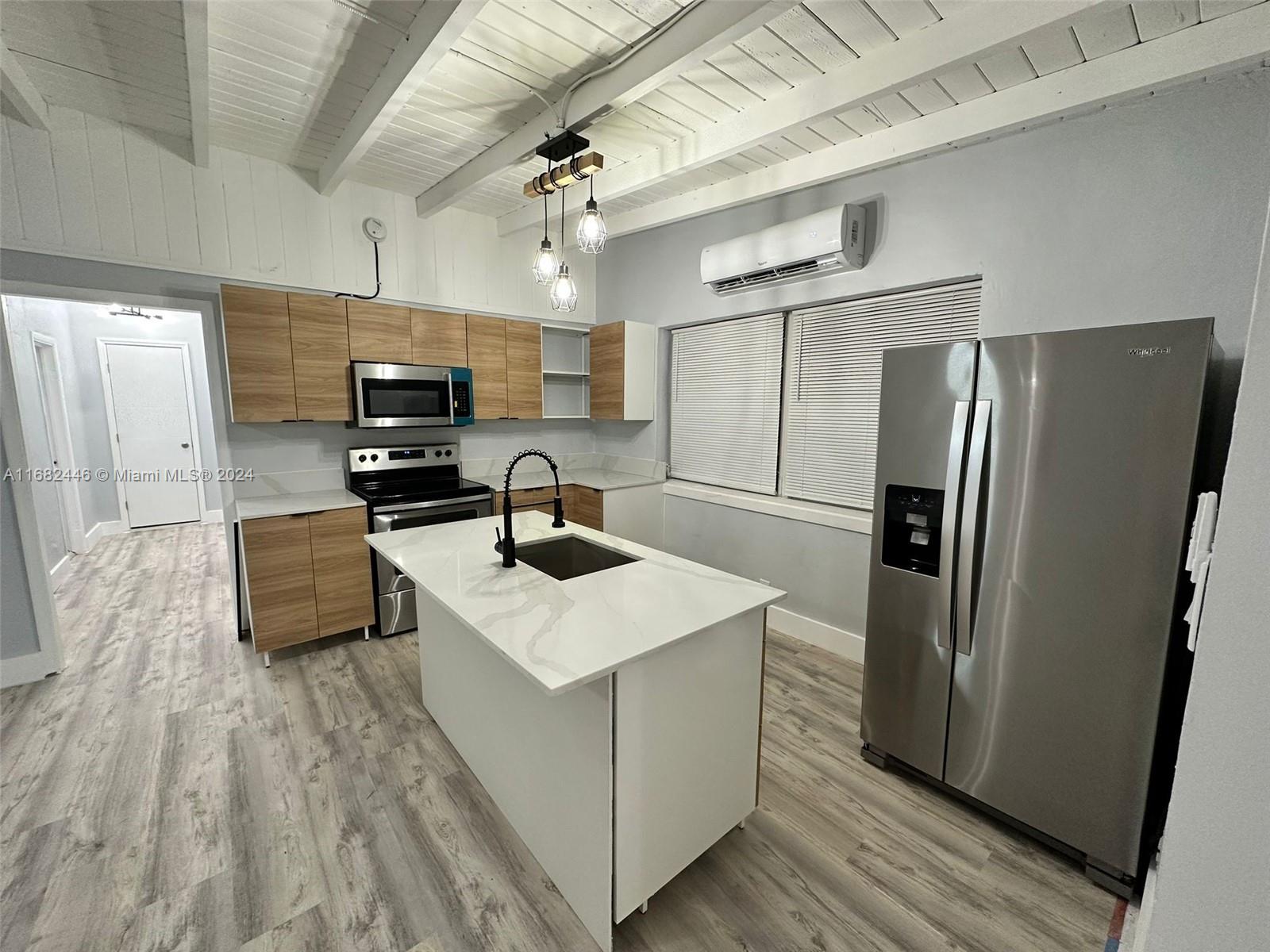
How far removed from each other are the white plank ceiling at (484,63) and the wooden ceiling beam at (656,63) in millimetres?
86

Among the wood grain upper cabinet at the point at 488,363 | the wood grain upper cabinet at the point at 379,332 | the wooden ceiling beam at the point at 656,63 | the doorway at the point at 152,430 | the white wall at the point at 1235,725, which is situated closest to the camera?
the white wall at the point at 1235,725

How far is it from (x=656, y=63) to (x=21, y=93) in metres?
2.71

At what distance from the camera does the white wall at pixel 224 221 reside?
8.38 feet

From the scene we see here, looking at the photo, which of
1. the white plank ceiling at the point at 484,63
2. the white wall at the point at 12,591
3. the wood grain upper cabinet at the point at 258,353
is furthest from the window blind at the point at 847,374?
the white wall at the point at 12,591

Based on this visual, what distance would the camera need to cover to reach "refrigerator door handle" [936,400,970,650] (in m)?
1.85

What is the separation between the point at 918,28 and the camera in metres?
1.83

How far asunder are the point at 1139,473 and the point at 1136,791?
0.97 m

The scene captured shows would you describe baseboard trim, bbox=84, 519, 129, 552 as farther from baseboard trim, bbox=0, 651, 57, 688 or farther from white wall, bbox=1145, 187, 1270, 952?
white wall, bbox=1145, 187, 1270, 952

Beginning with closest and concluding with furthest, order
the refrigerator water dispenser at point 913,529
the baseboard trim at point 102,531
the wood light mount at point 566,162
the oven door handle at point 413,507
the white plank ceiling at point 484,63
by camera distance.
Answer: the white plank ceiling at point 484,63
the refrigerator water dispenser at point 913,529
the wood light mount at point 566,162
the oven door handle at point 413,507
the baseboard trim at point 102,531

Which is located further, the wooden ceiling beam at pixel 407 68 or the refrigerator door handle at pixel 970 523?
the refrigerator door handle at pixel 970 523

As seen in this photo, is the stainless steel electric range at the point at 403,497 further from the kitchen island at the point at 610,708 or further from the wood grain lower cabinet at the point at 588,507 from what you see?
the kitchen island at the point at 610,708

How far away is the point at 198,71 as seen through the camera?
6.39ft

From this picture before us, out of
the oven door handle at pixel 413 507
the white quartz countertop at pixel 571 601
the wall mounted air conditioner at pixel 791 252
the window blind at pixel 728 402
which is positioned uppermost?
the wall mounted air conditioner at pixel 791 252

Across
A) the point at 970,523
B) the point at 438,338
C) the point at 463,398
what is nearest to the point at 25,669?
the point at 463,398
